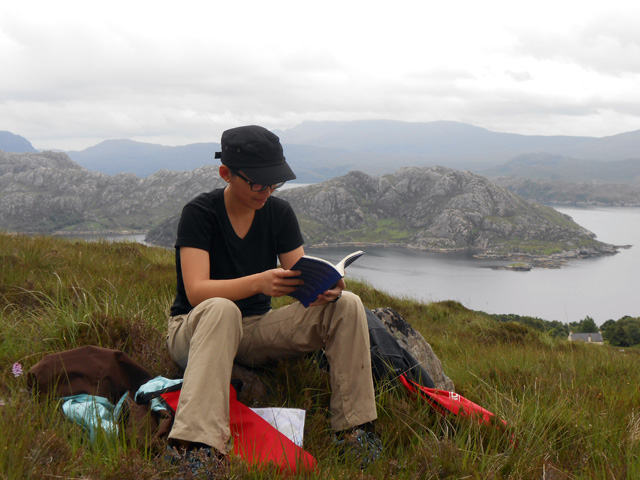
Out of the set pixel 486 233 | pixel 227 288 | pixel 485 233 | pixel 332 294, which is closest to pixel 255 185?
pixel 227 288

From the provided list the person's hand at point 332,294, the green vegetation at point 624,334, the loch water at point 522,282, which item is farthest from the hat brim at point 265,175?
the loch water at point 522,282

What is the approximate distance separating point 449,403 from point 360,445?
78cm

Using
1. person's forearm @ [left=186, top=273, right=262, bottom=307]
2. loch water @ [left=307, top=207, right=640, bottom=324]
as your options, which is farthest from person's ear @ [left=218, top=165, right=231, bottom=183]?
loch water @ [left=307, top=207, right=640, bottom=324]

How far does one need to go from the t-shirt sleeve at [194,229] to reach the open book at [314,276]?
79 centimetres

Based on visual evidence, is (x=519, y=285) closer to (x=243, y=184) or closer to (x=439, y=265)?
(x=439, y=265)

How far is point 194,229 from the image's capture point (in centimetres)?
322

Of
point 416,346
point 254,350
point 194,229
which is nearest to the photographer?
point 194,229

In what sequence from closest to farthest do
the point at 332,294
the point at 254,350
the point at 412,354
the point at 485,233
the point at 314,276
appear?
the point at 314,276, the point at 332,294, the point at 254,350, the point at 412,354, the point at 485,233

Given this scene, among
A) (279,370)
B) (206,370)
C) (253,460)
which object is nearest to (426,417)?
(279,370)

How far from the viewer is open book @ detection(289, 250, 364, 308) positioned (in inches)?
106

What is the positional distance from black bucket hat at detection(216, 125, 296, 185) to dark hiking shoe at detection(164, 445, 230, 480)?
170 cm

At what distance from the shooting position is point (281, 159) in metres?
3.29

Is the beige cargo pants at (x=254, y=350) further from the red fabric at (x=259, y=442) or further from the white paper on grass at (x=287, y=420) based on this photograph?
the white paper on grass at (x=287, y=420)

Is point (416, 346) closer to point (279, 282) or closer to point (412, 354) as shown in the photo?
point (412, 354)
